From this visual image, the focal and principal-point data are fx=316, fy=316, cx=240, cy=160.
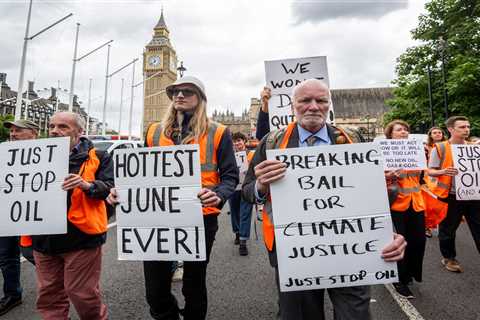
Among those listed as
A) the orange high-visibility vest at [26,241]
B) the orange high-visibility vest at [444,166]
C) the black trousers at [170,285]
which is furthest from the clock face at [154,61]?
the black trousers at [170,285]

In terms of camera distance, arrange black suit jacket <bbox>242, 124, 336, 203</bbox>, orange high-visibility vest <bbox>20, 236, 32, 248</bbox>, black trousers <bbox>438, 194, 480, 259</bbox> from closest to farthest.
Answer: black suit jacket <bbox>242, 124, 336, 203</bbox> < orange high-visibility vest <bbox>20, 236, 32, 248</bbox> < black trousers <bbox>438, 194, 480, 259</bbox>

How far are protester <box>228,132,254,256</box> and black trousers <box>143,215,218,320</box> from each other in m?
2.32

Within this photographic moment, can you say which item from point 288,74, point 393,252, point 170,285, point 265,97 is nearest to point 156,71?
point 288,74

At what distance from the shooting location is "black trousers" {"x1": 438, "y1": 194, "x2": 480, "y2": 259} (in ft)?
13.2

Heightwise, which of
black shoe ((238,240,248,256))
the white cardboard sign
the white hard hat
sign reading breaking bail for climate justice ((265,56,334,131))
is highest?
sign reading breaking bail for climate justice ((265,56,334,131))

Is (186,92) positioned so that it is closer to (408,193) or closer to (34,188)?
(34,188)

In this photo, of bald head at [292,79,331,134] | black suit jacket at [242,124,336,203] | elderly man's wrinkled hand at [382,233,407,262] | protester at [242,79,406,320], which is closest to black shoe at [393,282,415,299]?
protester at [242,79,406,320]

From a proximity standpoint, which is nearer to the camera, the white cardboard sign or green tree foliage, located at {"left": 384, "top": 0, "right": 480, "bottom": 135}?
the white cardboard sign

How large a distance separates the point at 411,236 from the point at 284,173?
264 centimetres

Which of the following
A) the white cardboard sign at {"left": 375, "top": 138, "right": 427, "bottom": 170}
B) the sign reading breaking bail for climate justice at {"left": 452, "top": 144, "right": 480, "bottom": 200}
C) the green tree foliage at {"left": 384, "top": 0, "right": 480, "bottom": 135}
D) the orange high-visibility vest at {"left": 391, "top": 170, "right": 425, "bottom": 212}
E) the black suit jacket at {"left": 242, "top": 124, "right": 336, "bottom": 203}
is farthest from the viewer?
the green tree foliage at {"left": 384, "top": 0, "right": 480, "bottom": 135}

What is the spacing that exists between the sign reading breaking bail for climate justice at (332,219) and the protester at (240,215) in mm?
2773

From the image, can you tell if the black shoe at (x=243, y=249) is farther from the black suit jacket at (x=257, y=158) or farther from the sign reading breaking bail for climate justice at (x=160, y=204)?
the black suit jacket at (x=257, y=158)

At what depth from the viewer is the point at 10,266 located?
3195 mm

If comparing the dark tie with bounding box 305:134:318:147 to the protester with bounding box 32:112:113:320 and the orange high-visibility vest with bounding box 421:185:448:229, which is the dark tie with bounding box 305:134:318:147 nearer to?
the protester with bounding box 32:112:113:320
